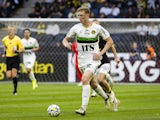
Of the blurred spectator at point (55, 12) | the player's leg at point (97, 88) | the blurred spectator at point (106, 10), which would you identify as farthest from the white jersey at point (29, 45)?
the player's leg at point (97, 88)

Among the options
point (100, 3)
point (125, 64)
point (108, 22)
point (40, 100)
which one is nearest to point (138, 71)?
point (125, 64)

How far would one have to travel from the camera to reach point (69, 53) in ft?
93.5

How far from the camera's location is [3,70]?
28.3m

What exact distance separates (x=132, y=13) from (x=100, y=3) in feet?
6.44

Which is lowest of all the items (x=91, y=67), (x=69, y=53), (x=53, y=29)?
(x=69, y=53)

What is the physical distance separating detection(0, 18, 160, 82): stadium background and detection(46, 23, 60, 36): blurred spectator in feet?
0.53

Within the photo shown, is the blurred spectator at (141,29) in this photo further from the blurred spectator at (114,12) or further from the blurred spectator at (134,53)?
the blurred spectator at (114,12)

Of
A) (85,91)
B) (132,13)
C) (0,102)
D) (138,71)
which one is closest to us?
(85,91)

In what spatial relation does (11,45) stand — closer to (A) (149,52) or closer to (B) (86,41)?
(A) (149,52)

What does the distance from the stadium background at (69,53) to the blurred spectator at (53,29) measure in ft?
0.53

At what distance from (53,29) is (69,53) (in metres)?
1.46

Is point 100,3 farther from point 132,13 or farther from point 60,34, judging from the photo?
point 60,34

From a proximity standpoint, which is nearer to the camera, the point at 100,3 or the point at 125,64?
the point at 125,64

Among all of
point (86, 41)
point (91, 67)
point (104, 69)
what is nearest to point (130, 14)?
point (104, 69)
